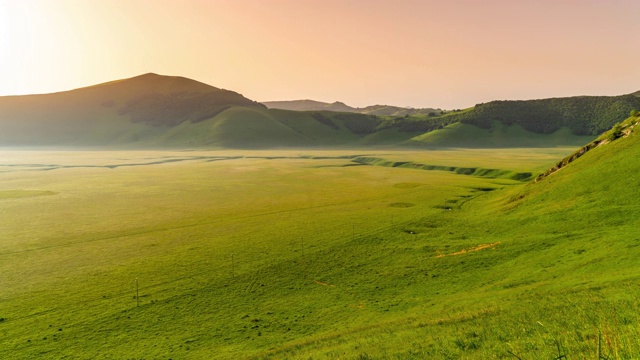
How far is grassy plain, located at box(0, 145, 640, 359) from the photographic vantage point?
59.6 ft

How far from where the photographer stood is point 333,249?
40.5 meters

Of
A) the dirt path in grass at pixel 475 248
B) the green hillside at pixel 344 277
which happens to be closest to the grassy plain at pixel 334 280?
the green hillside at pixel 344 277

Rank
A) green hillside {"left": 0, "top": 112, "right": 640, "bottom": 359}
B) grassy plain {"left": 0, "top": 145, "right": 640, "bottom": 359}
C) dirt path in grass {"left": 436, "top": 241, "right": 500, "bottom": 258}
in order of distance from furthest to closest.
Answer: dirt path in grass {"left": 436, "top": 241, "right": 500, "bottom": 258} → green hillside {"left": 0, "top": 112, "right": 640, "bottom": 359} → grassy plain {"left": 0, "top": 145, "right": 640, "bottom": 359}

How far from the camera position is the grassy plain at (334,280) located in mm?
18156

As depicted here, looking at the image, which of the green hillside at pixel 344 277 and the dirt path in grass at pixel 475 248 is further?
the dirt path in grass at pixel 475 248

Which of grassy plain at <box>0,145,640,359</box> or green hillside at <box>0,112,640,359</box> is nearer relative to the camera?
grassy plain at <box>0,145,640,359</box>

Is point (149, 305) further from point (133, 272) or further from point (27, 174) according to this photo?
point (27, 174)

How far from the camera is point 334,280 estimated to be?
107 ft

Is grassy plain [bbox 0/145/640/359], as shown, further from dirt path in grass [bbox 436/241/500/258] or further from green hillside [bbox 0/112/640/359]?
dirt path in grass [bbox 436/241/500/258]

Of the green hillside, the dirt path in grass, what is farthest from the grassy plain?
the dirt path in grass

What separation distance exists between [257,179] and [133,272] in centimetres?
7357

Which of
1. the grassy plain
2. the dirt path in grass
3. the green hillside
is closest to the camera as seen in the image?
the grassy plain

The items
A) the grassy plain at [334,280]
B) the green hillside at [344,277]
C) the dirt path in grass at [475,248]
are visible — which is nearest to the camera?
the grassy plain at [334,280]

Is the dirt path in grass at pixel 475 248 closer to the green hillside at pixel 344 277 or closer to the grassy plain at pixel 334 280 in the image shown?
the green hillside at pixel 344 277
